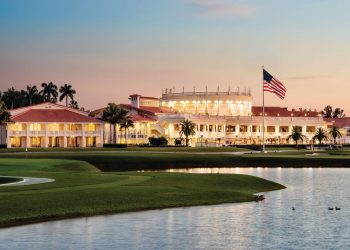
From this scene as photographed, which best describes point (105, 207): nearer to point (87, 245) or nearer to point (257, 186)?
point (87, 245)

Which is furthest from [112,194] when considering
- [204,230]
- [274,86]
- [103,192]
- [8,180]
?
[274,86]

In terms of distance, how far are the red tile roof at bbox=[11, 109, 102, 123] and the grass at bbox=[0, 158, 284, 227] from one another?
10261cm

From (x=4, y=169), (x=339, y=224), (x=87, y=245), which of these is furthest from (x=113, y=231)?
(x=4, y=169)

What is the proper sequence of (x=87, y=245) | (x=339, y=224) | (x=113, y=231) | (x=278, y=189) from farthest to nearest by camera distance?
(x=278, y=189) < (x=339, y=224) < (x=113, y=231) < (x=87, y=245)

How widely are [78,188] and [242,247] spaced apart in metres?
21.9

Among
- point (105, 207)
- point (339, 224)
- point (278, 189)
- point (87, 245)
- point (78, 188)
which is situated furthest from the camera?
point (278, 189)

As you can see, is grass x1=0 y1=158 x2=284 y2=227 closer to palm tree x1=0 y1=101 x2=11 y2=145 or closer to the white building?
palm tree x1=0 y1=101 x2=11 y2=145

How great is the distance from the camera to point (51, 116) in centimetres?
18300

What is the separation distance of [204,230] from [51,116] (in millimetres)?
145383

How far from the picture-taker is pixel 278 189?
6969 cm

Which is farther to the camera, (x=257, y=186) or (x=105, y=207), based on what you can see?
(x=257, y=186)

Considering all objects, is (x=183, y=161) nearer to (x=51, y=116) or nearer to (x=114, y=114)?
(x=51, y=116)

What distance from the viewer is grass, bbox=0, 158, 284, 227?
45281 millimetres

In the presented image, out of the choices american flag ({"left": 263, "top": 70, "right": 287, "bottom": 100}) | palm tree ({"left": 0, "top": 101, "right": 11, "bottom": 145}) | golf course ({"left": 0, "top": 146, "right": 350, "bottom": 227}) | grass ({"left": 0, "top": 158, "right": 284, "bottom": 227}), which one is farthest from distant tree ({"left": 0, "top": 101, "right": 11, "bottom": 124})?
grass ({"left": 0, "top": 158, "right": 284, "bottom": 227})
